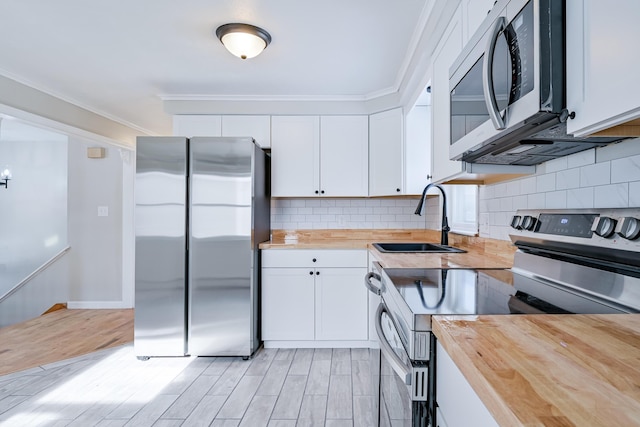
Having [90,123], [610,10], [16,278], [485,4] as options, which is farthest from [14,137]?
[610,10]

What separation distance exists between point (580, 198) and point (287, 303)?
7.18ft

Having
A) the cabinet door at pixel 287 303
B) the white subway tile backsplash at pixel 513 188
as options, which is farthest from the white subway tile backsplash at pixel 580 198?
the cabinet door at pixel 287 303

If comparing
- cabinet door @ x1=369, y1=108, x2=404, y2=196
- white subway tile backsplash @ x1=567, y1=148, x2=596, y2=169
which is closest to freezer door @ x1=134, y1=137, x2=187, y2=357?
cabinet door @ x1=369, y1=108, x2=404, y2=196

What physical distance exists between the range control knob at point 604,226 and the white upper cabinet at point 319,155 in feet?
7.32

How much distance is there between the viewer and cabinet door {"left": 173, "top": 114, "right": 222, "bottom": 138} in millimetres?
3172

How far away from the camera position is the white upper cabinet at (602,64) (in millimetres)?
579

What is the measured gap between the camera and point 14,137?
4.74m

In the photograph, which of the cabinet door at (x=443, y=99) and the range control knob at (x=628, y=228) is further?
the cabinet door at (x=443, y=99)

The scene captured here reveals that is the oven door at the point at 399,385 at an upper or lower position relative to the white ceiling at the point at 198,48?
lower

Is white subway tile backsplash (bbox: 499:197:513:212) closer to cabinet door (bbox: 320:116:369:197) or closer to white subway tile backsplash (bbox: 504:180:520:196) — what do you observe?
white subway tile backsplash (bbox: 504:180:520:196)

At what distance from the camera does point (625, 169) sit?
98cm

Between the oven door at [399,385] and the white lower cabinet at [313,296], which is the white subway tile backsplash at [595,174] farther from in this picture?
the white lower cabinet at [313,296]

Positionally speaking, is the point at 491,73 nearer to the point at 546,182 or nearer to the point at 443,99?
the point at 546,182

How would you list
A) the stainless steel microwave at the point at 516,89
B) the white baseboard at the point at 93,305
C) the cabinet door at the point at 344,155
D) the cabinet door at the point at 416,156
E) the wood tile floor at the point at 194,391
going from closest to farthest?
the stainless steel microwave at the point at 516,89
the wood tile floor at the point at 194,391
the cabinet door at the point at 416,156
the cabinet door at the point at 344,155
the white baseboard at the point at 93,305
